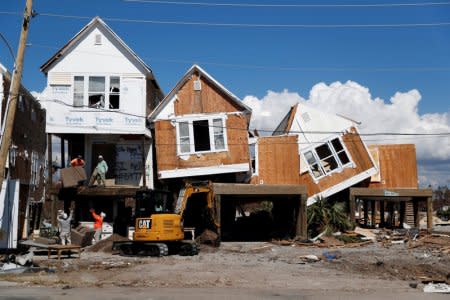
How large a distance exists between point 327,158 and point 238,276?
17832 mm

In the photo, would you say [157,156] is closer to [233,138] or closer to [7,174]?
[233,138]

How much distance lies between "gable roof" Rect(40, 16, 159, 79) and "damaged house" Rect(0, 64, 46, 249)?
6.57 ft

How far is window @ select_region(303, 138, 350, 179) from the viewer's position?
32094mm

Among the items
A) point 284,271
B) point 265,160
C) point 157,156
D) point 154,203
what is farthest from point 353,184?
point 284,271

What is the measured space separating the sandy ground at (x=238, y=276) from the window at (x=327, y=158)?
947 centimetres

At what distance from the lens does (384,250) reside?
24391mm

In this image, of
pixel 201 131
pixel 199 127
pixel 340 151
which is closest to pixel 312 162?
pixel 340 151

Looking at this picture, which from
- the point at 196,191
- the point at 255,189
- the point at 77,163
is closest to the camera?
the point at 196,191

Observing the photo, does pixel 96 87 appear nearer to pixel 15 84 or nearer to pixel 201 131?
pixel 201 131

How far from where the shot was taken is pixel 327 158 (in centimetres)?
3256

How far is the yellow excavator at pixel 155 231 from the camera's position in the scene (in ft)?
71.0

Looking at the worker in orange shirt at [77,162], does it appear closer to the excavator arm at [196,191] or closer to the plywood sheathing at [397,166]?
the excavator arm at [196,191]

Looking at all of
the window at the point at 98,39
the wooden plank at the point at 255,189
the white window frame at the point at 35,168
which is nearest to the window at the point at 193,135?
the wooden plank at the point at 255,189

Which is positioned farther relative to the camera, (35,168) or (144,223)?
(35,168)
